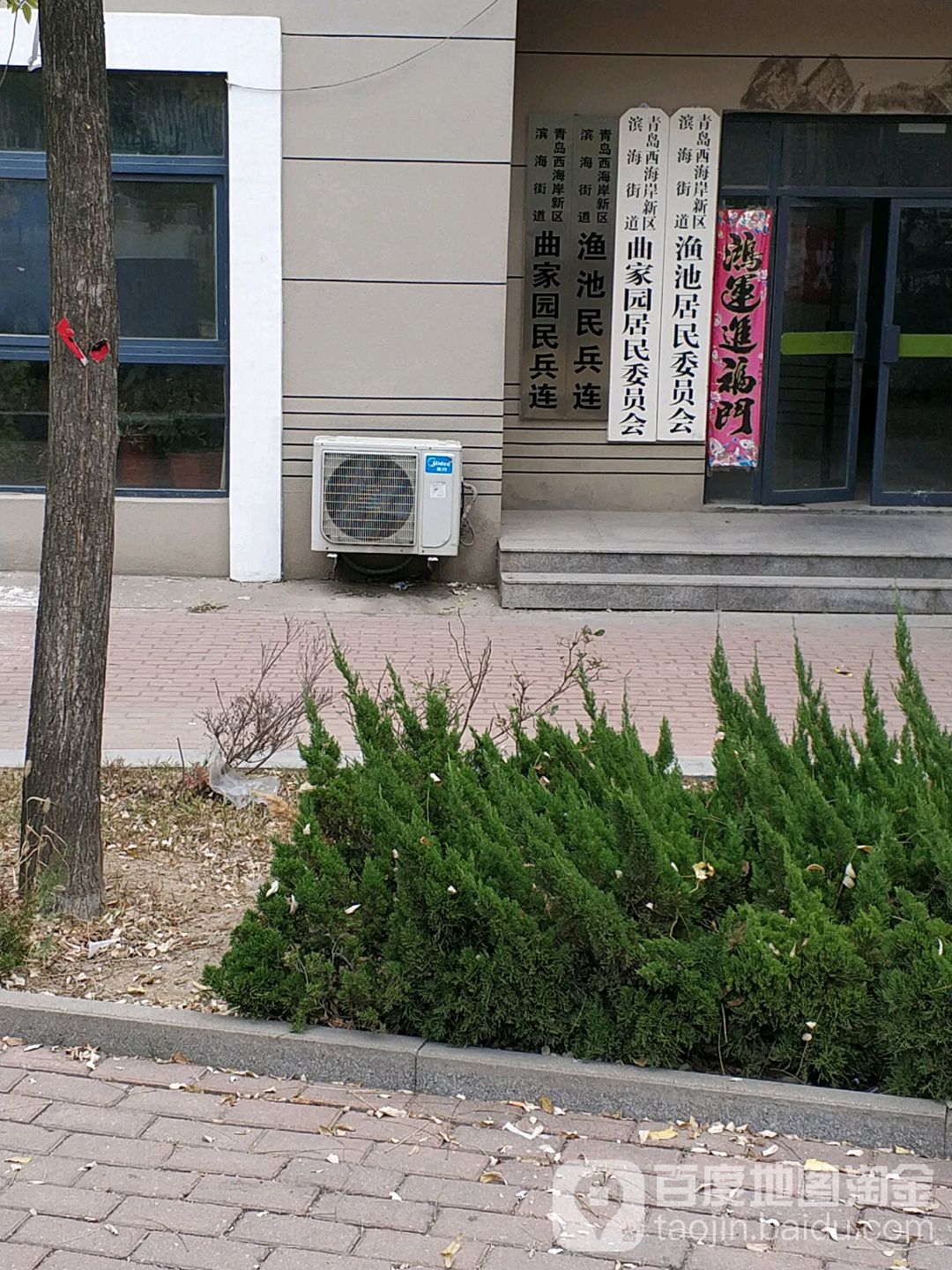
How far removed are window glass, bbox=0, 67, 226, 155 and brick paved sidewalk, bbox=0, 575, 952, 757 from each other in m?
2.92

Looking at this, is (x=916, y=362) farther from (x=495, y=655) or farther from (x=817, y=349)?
(x=495, y=655)

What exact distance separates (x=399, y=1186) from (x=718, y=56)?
989cm

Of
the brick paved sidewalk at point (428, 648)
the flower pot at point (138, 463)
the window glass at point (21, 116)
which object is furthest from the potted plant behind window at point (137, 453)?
the window glass at point (21, 116)

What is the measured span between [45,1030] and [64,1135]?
20.9 inches

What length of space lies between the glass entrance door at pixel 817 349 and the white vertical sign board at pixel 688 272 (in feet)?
1.85

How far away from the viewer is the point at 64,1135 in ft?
12.5

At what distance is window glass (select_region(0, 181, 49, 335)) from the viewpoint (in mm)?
10180

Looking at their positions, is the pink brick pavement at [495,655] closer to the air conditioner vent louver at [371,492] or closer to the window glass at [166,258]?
the air conditioner vent louver at [371,492]

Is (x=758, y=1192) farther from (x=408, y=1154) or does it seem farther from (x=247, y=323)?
(x=247, y=323)

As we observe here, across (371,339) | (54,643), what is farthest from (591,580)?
(54,643)

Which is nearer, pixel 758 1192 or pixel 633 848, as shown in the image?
pixel 758 1192

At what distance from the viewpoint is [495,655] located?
28.9 feet

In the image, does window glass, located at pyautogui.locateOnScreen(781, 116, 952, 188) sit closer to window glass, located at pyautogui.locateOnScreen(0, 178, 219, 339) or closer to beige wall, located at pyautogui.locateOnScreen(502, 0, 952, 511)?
beige wall, located at pyautogui.locateOnScreen(502, 0, 952, 511)

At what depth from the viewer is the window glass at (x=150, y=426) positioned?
10406mm
